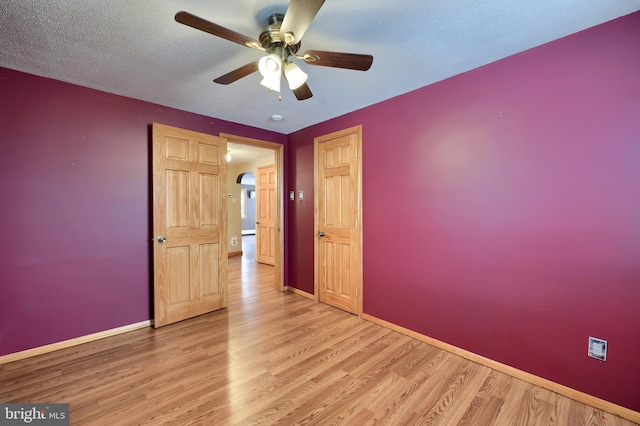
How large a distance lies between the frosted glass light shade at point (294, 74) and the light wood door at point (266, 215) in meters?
4.11

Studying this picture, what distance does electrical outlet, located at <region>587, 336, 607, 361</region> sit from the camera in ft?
5.51

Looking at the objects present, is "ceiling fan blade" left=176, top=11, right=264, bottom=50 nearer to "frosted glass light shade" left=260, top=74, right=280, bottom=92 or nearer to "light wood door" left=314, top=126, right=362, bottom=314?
"frosted glass light shade" left=260, top=74, right=280, bottom=92

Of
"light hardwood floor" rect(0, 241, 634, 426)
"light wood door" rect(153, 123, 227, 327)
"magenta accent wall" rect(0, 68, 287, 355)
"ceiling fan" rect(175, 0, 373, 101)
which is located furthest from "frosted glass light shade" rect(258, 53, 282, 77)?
"light hardwood floor" rect(0, 241, 634, 426)

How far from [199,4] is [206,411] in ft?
7.98

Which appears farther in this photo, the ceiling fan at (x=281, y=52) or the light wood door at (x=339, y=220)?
the light wood door at (x=339, y=220)

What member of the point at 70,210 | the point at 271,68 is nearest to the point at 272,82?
the point at 271,68

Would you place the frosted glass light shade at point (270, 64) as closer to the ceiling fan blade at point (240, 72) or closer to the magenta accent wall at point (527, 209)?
the ceiling fan blade at point (240, 72)

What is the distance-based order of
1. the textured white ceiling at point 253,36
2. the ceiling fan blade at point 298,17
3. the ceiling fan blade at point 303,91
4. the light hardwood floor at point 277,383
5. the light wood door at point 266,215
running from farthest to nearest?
1. the light wood door at point 266,215
2. the ceiling fan blade at point 303,91
3. the light hardwood floor at point 277,383
4. the textured white ceiling at point 253,36
5. the ceiling fan blade at point 298,17

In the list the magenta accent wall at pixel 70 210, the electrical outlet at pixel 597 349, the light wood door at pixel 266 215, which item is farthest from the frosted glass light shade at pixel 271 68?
the light wood door at pixel 266 215

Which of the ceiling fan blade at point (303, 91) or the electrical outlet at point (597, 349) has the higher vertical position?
the ceiling fan blade at point (303, 91)

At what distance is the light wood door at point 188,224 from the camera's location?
2.80m

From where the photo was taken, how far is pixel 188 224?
3018 mm

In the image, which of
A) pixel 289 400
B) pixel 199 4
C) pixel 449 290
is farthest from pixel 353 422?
pixel 199 4

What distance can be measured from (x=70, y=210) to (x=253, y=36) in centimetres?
230
